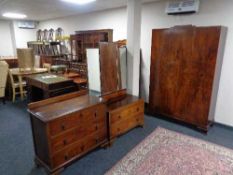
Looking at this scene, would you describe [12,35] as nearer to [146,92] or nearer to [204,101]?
[146,92]

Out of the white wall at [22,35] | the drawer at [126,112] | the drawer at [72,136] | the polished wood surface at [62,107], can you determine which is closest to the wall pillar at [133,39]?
the drawer at [126,112]

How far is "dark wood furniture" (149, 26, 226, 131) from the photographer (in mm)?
2701

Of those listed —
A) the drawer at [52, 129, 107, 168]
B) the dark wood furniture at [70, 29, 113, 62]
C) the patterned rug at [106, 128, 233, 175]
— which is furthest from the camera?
the dark wood furniture at [70, 29, 113, 62]

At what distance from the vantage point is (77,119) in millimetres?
2078

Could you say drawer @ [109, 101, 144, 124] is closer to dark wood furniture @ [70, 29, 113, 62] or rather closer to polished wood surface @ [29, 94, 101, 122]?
polished wood surface @ [29, 94, 101, 122]

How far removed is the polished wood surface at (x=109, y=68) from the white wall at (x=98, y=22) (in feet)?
4.21

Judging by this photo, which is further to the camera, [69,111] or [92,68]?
[92,68]

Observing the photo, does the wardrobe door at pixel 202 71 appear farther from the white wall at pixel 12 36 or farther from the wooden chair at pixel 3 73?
the white wall at pixel 12 36

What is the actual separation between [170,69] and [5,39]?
6.49 metres

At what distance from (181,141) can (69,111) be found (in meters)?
1.79

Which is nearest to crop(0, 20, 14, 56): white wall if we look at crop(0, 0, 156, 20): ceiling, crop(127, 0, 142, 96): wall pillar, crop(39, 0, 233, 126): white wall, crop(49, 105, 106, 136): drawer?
crop(0, 0, 156, 20): ceiling

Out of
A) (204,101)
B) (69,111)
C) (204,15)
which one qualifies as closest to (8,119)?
(69,111)

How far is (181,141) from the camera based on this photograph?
2.71 m

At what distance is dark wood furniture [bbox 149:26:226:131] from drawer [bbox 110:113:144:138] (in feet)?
2.11
